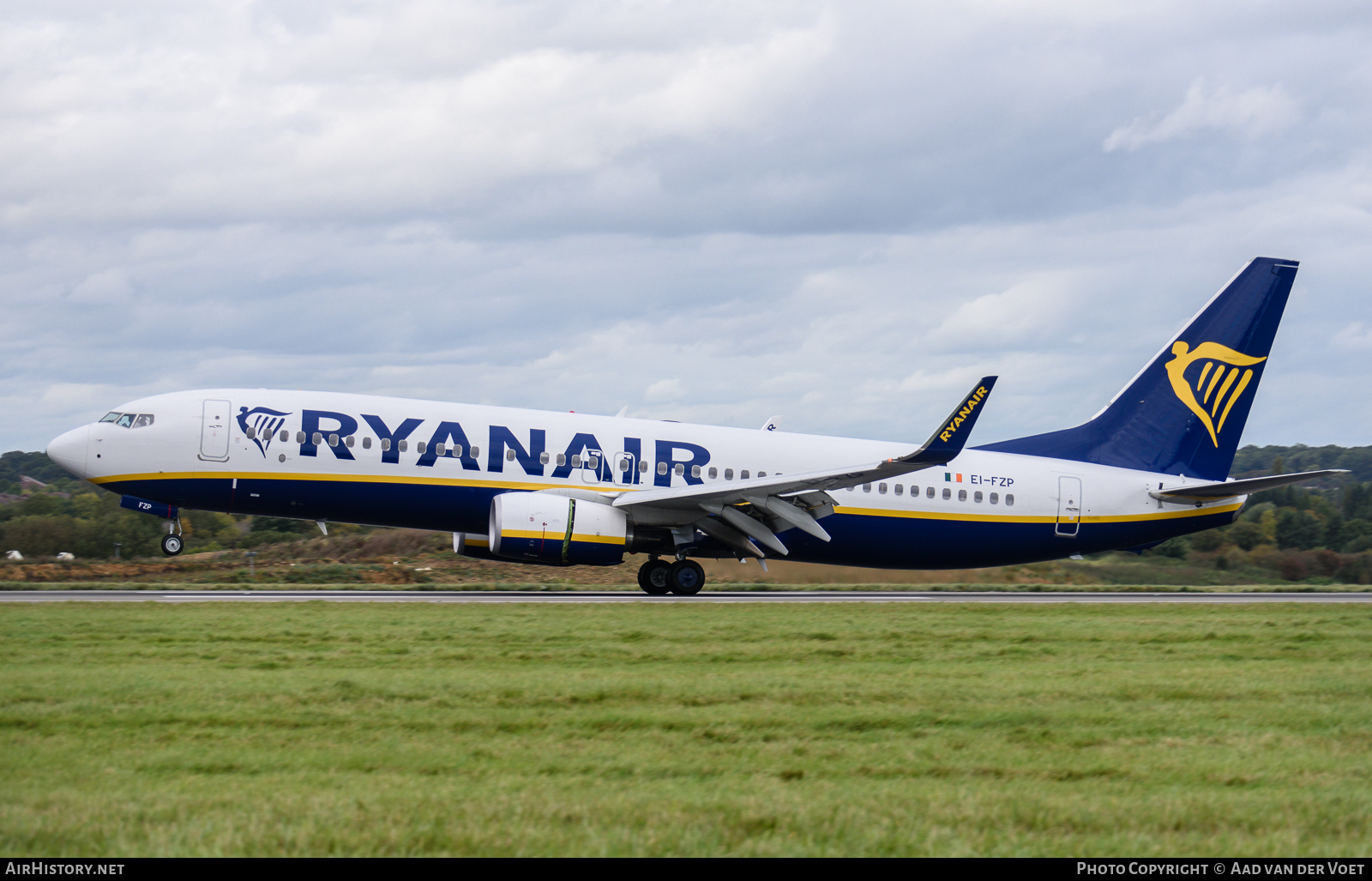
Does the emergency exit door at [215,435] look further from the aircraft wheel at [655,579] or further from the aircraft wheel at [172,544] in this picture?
the aircraft wheel at [655,579]

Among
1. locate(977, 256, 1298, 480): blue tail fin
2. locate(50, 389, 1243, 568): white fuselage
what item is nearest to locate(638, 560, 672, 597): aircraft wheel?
locate(50, 389, 1243, 568): white fuselage

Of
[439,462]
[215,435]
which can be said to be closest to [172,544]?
[215,435]

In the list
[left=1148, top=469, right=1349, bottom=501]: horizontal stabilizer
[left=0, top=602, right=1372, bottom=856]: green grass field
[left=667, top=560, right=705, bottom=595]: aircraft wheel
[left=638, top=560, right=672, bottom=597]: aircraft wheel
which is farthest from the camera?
[left=1148, top=469, right=1349, bottom=501]: horizontal stabilizer

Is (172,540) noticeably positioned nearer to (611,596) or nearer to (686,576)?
(611,596)

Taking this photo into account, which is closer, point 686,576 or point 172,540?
point 172,540

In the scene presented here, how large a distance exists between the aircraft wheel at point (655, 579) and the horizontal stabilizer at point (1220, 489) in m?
12.6

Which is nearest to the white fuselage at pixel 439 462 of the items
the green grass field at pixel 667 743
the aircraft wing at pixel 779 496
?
the aircraft wing at pixel 779 496

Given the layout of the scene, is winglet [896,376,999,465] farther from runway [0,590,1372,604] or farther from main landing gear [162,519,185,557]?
main landing gear [162,519,185,557]

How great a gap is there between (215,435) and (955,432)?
14.6 metres

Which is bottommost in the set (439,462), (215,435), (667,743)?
(667,743)

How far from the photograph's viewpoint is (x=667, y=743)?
854cm

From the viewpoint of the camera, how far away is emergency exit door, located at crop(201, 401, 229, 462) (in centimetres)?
2391

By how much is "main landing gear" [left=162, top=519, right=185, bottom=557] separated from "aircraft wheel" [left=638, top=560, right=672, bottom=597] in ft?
31.2

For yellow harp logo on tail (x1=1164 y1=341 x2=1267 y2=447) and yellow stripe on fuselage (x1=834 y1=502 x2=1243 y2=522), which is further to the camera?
yellow harp logo on tail (x1=1164 y1=341 x2=1267 y2=447)
